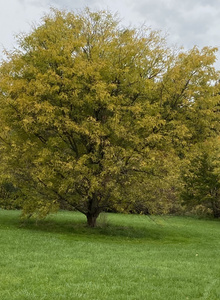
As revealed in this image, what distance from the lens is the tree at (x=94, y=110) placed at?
1409cm

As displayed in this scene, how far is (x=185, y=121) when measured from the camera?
1599 cm

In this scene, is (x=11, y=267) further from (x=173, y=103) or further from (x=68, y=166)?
(x=173, y=103)

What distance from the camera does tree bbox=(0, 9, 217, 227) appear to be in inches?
555

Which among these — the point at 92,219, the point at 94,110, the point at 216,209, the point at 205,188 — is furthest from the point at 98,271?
the point at 216,209

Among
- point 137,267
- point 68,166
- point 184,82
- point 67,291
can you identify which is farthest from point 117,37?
point 67,291

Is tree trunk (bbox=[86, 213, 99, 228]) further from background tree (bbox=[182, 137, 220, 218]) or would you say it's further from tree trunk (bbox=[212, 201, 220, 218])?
tree trunk (bbox=[212, 201, 220, 218])

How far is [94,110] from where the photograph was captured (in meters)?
15.5

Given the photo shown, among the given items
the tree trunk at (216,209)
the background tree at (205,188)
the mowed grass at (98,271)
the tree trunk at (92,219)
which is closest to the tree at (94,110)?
the tree trunk at (92,219)

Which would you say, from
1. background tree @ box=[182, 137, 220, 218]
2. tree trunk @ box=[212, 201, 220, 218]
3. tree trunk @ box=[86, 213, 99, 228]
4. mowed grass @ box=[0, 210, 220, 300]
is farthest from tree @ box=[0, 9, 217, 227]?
tree trunk @ box=[212, 201, 220, 218]

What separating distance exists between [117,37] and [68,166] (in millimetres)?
6708

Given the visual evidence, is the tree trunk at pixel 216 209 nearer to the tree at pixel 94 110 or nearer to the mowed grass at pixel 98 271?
the tree at pixel 94 110

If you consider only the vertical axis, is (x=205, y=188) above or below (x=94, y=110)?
below

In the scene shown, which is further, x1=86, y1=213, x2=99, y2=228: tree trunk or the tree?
x1=86, y1=213, x2=99, y2=228: tree trunk

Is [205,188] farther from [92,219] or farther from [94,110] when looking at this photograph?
[94,110]
